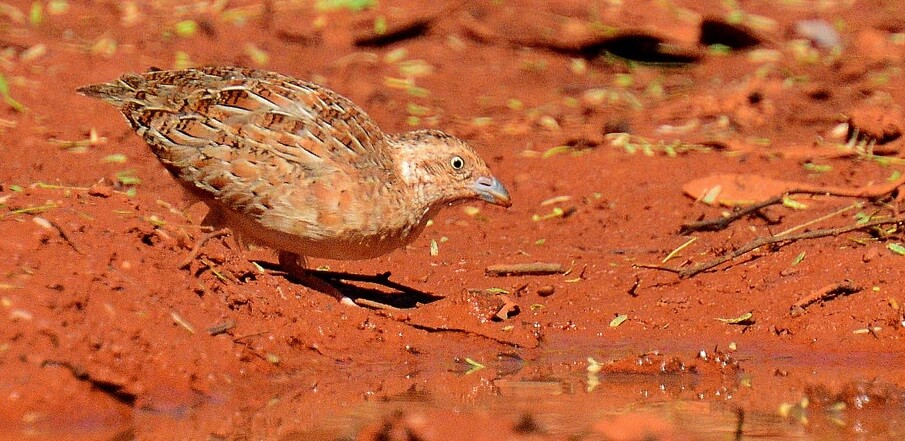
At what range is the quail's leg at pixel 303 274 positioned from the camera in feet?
25.8

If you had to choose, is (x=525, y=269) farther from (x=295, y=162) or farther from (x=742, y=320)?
(x=295, y=162)

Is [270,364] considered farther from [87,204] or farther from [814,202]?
[814,202]

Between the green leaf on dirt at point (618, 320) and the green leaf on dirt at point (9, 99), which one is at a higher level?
the green leaf on dirt at point (618, 320)

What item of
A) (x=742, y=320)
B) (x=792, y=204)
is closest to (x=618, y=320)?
(x=742, y=320)

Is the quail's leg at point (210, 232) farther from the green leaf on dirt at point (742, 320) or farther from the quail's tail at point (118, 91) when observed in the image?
the green leaf on dirt at point (742, 320)

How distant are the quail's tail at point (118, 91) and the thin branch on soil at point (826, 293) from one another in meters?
3.92

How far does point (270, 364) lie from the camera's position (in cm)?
664

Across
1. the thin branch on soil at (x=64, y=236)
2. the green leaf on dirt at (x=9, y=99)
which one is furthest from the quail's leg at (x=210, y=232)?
the green leaf on dirt at (x=9, y=99)

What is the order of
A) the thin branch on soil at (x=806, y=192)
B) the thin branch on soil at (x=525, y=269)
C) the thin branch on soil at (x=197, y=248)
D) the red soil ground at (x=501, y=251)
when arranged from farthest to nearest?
1. the thin branch on soil at (x=806, y=192)
2. the thin branch on soil at (x=525, y=269)
3. the thin branch on soil at (x=197, y=248)
4. the red soil ground at (x=501, y=251)

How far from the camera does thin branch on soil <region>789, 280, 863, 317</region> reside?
7648 mm

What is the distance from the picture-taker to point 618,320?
7.75 metres

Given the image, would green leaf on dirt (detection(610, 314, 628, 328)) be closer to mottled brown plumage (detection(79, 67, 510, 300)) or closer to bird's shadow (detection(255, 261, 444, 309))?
mottled brown plumage (detection(79, 67, 510, 300))

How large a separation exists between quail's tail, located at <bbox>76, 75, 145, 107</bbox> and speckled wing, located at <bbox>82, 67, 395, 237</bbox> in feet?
0.06

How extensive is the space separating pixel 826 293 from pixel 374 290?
2.55m
